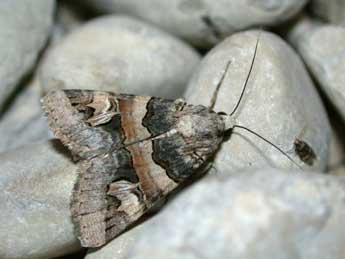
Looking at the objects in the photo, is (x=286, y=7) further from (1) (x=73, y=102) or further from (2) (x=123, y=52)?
(1) (x=73, y=102)

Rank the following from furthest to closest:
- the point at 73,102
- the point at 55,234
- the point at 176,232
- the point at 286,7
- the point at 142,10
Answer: the point at 142,10 < the point at 286,7 < the point at 73,102 < the point at 55,234 < the point at 176,232

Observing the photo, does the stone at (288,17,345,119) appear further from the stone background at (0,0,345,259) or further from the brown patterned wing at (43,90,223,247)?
the brown patterned wing at (43,90,223,247)

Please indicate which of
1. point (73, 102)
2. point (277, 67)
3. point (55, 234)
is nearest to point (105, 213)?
point (55, 234)

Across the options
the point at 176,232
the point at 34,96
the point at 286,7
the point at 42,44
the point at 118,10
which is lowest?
the point at 34,96

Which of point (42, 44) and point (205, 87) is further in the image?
point (42, 44)

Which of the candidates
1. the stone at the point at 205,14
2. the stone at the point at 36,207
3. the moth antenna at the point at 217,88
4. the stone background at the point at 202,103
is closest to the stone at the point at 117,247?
the stone background at the point at 202,103

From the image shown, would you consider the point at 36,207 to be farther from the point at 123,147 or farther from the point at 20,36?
the point at 20,36
